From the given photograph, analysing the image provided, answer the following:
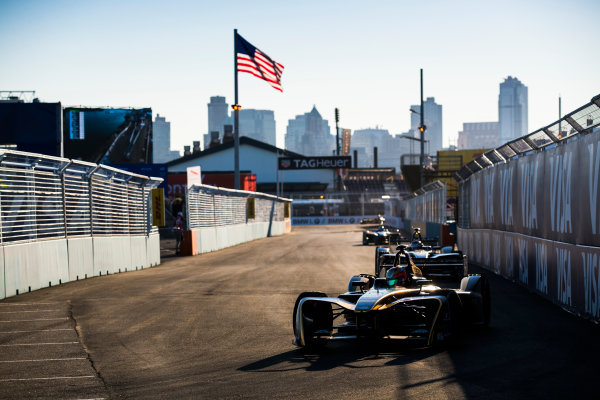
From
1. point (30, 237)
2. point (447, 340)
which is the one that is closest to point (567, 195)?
point (447, 340)

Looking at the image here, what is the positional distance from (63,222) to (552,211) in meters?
10.3

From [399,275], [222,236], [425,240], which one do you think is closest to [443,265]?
[425,240]

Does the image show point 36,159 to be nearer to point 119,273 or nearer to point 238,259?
point 119,273

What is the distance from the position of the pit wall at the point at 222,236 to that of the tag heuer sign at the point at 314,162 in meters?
35.0

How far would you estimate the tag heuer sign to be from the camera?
293ft

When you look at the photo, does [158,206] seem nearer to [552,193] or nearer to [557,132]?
[552,193]

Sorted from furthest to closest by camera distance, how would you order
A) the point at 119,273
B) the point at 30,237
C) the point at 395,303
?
1. the point at 119,273
2. the point at 30,237
3. the point at 395,303

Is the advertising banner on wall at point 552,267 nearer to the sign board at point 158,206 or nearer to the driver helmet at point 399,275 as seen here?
the driver helmet at point 399,275

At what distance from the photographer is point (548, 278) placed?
12883 mm

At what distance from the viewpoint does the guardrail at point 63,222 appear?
14555mm

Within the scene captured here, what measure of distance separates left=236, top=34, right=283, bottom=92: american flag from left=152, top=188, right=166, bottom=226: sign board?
12.5 meters

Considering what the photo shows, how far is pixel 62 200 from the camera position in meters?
17.5

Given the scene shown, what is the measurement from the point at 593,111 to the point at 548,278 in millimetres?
3287

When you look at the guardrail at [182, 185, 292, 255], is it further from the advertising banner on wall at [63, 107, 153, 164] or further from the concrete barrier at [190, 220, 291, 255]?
the advertising banner on wall at [63, 107, 153, 164]
